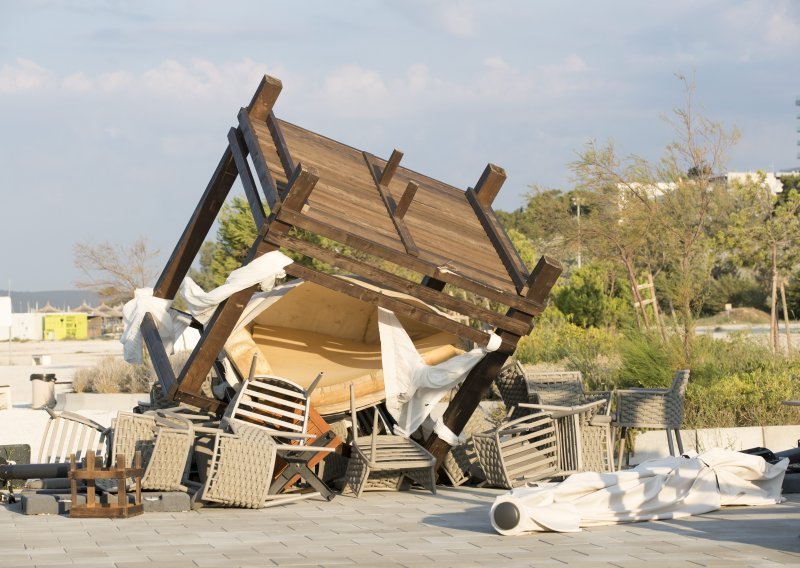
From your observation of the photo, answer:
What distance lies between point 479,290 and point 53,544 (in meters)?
3.21

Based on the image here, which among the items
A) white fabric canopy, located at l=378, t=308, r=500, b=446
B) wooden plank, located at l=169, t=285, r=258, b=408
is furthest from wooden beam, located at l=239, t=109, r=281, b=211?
white fabric canopy, located at l=378, t=308, r=500, b=446

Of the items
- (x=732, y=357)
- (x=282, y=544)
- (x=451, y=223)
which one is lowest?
(x=282, y=544)

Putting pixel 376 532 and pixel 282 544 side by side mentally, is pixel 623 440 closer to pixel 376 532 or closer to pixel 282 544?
pixel 376 532

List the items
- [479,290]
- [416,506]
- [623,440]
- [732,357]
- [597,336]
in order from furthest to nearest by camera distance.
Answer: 1. [597,336]
2. [732,357]
3. [623,440]
4. [479,290]
5. [416,506]

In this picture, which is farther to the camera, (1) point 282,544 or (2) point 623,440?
(2) point 623,440

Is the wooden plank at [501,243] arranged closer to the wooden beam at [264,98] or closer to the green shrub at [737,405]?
the wooden beam at [264,98]

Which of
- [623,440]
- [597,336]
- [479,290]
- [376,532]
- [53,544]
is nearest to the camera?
[53,544]

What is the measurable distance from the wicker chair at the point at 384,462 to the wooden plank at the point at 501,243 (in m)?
1.35

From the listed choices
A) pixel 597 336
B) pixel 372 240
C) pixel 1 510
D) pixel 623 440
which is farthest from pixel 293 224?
pixel 597 336

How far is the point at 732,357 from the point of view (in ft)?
37.1

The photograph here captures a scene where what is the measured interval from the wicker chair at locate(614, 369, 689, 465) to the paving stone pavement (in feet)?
4.98

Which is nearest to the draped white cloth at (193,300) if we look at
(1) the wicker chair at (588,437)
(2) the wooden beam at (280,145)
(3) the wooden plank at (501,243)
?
(2) the wooden beam at (280,145)

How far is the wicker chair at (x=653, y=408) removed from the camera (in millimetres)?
8281

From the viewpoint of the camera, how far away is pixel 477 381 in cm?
794
